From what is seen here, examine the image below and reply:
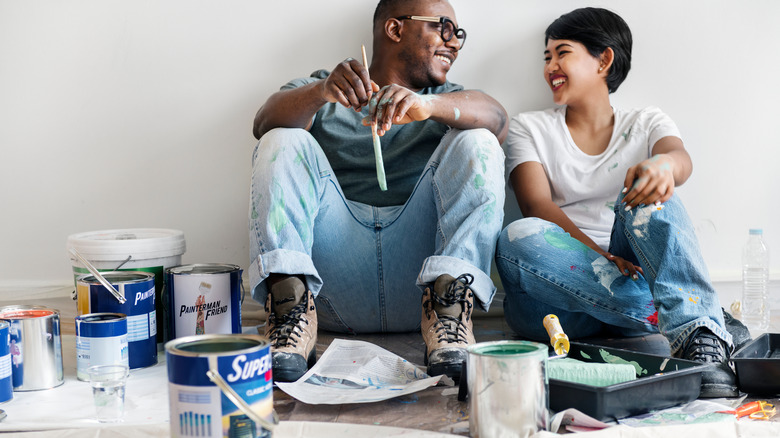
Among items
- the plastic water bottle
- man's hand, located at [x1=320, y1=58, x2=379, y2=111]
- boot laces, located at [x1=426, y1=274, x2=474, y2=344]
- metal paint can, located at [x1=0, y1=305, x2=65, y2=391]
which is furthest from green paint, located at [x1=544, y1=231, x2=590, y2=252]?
metal paint can, located at [x1=0, y1=305, x2=65, y2=391]

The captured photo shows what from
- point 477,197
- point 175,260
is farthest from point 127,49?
point 477,197

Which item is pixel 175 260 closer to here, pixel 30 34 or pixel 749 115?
pixel 30 34

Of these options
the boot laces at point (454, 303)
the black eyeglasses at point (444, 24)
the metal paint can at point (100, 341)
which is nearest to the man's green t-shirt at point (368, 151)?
the black eyeglasses at point (444, 24)

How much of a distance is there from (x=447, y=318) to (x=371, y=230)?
369mm

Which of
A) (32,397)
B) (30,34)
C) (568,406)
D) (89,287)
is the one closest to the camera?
(568,406)

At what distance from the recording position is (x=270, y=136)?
A: 1.50 metres

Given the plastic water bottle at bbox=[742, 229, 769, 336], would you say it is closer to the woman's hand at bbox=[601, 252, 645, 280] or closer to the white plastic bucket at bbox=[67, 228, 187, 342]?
the woman's hand at bbox=[601, 252, 645, 280]

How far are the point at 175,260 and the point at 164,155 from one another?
0.49m

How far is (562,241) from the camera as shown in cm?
149

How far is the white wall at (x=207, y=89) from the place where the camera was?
1968mm

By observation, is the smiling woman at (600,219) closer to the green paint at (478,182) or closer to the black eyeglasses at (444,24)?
the green paint at (478,182)

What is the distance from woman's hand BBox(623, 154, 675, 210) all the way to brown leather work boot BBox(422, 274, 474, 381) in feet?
1.19

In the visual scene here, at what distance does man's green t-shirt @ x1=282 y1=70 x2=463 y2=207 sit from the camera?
1.77 meters

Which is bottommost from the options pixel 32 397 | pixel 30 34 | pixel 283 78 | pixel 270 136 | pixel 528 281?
pixel 32 397
